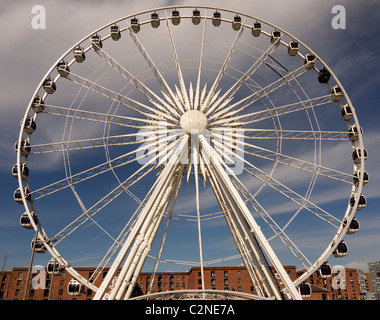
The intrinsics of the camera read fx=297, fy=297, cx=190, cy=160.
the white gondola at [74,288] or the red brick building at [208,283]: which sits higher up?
the white gondola at [74,288]

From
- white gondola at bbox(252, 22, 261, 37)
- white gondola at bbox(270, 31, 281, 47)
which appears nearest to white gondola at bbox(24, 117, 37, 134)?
white gondola at bbox(252, 22, 261, 37)

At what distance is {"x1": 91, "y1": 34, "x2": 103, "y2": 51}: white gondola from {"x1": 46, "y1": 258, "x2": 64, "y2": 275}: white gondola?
584 inches

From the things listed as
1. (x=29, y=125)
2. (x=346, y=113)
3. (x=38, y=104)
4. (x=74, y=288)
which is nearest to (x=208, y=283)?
(x=74, y=288)

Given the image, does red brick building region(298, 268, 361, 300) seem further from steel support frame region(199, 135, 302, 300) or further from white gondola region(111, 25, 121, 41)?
white gondola region(111, 25, 121, 41)

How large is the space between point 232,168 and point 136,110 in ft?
24.6

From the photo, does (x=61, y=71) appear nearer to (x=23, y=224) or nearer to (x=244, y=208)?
(x=23, y=224)

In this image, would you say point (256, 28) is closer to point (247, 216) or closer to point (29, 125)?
point (247, 216)

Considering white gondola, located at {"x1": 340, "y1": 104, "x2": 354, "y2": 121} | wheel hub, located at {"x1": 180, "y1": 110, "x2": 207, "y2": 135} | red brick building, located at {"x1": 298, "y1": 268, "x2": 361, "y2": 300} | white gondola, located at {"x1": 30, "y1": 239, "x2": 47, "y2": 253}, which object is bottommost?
red brick building, located at {"x1": 298, "y1": 268, "x2": 361, "y2": 300}

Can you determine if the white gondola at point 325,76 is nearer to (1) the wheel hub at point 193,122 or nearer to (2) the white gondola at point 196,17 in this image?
(1) the wheel hub at point 193,122

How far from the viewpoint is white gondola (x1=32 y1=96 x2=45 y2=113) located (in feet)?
65.4

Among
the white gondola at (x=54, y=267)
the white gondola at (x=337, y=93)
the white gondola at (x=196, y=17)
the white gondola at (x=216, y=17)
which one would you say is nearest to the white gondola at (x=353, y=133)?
the white gondola at (x=337, y=93)

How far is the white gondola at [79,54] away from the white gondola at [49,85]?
7.88 feet

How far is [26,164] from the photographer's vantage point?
19469mm

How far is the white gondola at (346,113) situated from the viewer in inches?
791
